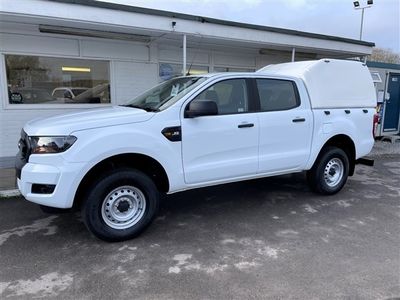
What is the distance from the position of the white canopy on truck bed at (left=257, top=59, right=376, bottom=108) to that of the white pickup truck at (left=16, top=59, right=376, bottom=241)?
0.02 m

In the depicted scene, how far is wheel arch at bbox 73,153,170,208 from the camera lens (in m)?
3.88

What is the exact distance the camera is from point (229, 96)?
471 centimetres

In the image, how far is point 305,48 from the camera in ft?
31.9

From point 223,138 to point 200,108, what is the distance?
0.60 metres

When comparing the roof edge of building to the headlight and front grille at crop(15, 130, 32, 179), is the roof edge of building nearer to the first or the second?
front grille at crop(15, 130, 32, 179)

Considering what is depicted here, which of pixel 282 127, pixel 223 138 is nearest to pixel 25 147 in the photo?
pixel 223 138

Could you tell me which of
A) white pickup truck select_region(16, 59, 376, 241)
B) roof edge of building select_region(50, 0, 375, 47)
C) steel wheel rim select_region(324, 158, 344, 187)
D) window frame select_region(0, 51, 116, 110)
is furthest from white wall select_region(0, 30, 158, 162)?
steel wheel rim select_region(324, 158, 344, 187)

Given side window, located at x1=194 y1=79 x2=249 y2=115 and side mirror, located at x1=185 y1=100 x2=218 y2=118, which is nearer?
side mirror, located at x1=185 y1=100 x2=218 y2=118

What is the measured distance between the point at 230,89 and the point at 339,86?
2161 millimetres

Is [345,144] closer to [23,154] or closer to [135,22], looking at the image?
[135,22]

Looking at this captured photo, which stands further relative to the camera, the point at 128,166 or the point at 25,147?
the point at 128,166

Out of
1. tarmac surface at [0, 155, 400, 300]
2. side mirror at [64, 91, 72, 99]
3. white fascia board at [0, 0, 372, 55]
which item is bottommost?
tarmac surface at [0, 155, 400, 300]

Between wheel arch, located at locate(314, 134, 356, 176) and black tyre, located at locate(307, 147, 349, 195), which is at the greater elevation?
wheel arch, located at locate(314, 134, 356, 176)

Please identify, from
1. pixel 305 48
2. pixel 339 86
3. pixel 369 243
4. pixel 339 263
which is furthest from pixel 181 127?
pixel 305 48
